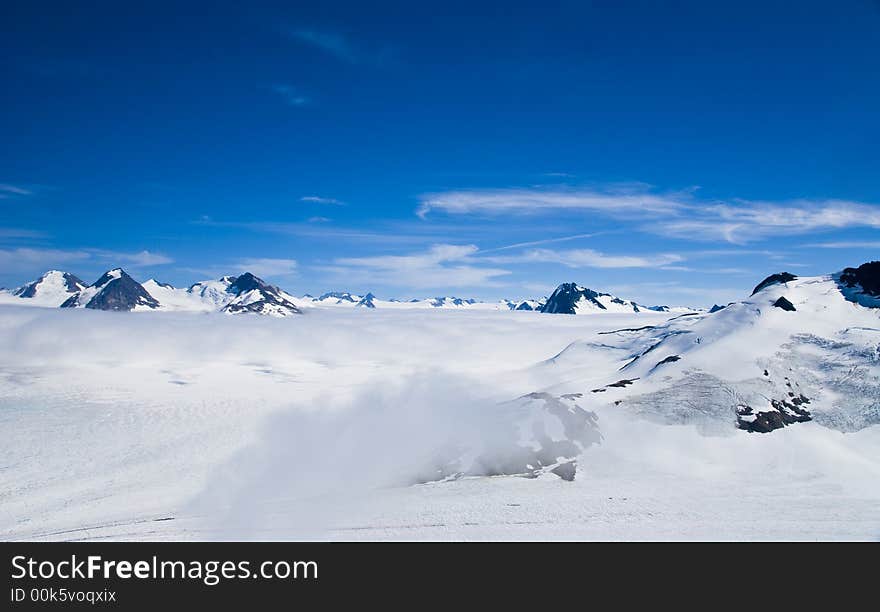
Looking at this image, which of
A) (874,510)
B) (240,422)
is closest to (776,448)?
(874,510)

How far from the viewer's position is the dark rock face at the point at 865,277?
95000 millimetres

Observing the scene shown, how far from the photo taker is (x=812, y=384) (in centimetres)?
7225

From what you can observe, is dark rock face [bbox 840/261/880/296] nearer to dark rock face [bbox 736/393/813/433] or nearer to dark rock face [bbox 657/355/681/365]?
dark rock face [bbox 736/393/813/433]

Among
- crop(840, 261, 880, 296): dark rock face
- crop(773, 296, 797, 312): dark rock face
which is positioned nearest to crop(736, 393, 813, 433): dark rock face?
crop(773, 296, 797, 312): dark rock face

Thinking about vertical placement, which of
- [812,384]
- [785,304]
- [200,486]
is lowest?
[200,486]

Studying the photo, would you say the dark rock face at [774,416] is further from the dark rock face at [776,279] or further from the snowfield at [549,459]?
the dark rock face at [776,279]

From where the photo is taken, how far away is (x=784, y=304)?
90688mm

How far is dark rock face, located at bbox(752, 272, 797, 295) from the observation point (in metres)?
104

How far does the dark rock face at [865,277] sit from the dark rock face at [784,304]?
19.0 m

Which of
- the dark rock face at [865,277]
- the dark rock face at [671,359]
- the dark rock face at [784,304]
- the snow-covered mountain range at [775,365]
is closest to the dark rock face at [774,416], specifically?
the snow-covered mountain range at [775,365]

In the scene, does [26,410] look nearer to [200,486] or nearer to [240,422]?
[240,422]

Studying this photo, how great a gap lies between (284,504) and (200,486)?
68.3 ft

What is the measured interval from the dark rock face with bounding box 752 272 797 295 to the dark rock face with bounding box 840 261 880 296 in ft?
30.0

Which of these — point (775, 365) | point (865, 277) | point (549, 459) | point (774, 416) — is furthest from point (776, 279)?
point (549, 459)
